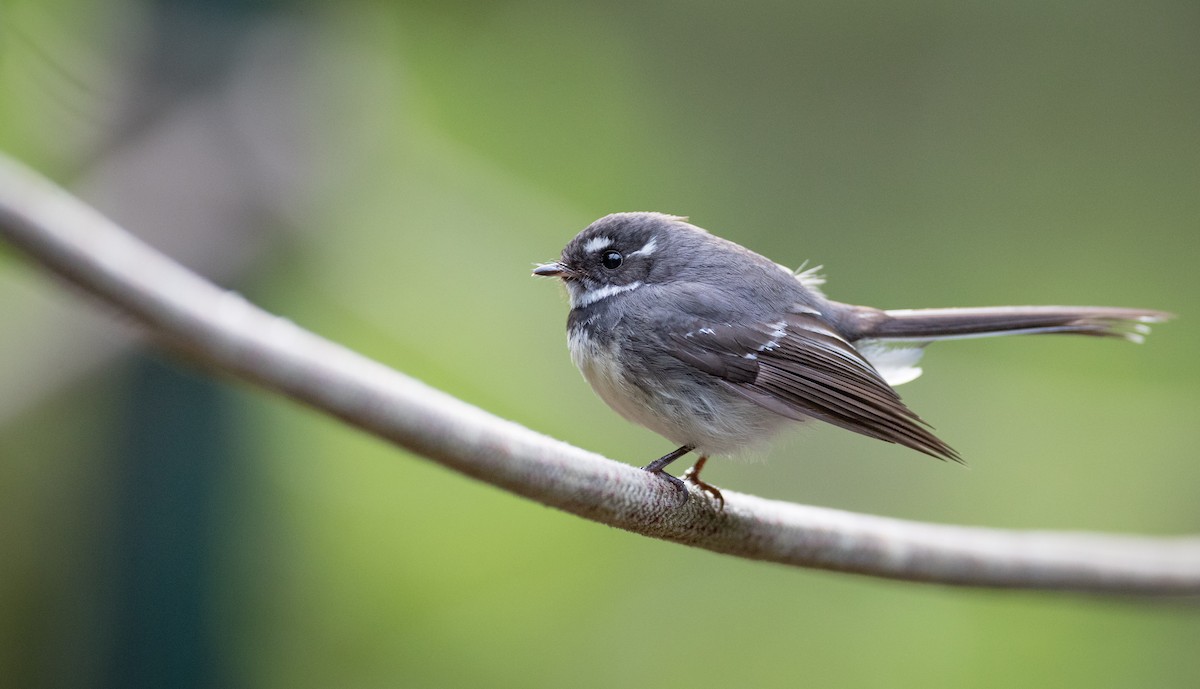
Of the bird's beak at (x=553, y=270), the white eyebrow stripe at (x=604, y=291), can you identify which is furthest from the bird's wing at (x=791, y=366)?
the bird's beak at (x=553, y=270)

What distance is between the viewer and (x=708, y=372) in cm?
231

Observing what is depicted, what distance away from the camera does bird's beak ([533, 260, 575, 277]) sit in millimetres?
2393

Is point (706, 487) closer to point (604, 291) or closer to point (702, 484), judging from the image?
point (702, 484)

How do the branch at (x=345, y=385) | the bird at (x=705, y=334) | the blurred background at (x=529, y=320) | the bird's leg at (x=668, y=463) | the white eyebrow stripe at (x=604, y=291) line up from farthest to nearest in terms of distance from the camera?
the blurred background at (x=529, y=320) < the white eyebrow stripe at (x=604, y=291) < the bird at (x=705, y=334) < the bird's leg at (x=668, y=463) < the branch at (x=345, y=385)

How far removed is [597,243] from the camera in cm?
239

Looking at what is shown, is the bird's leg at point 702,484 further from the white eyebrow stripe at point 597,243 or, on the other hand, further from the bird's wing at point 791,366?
the white eyebrow stripe at point 597,243

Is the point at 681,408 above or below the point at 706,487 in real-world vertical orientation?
above

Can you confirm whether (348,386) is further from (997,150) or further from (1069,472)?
(997,150)

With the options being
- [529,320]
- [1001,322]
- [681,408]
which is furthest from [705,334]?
[529,320]

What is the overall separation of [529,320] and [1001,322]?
248cm

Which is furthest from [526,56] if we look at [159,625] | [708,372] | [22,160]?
[708,372]

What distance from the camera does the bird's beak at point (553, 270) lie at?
239 cm

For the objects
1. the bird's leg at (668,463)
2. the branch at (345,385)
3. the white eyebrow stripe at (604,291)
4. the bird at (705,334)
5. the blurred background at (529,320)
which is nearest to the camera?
A: the branch at (345,385)

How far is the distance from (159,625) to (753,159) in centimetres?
356
